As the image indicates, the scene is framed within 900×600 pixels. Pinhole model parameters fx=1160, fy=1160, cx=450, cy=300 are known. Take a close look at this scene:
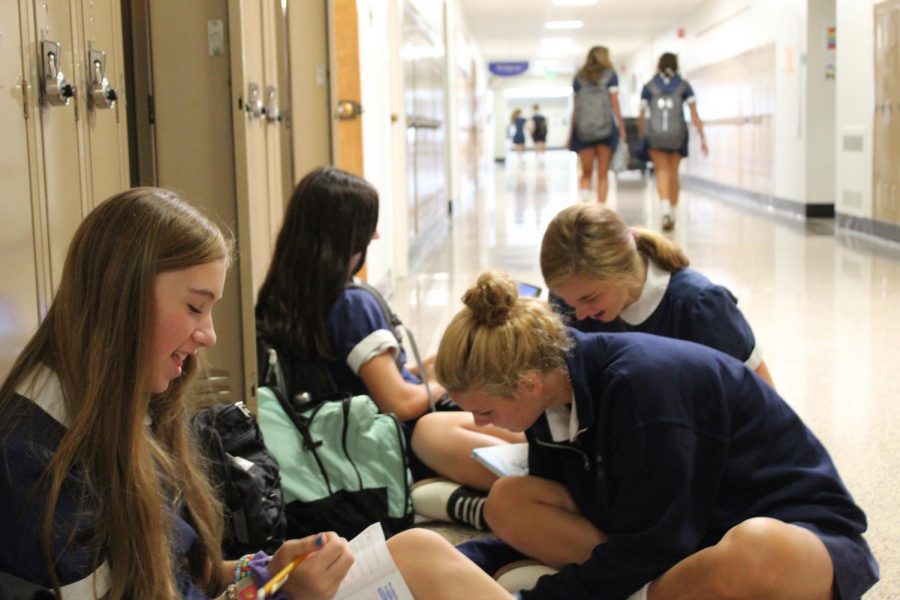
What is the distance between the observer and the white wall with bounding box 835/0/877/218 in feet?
33.5

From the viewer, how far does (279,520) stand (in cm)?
259

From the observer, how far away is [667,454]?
2.10m

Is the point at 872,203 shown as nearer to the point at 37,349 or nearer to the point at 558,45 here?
the point at 37,349

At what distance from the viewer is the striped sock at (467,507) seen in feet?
10.2

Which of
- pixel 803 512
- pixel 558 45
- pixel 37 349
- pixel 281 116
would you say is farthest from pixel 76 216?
pixel 558 45

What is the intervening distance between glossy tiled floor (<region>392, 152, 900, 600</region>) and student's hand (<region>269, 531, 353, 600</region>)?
56.4 inches

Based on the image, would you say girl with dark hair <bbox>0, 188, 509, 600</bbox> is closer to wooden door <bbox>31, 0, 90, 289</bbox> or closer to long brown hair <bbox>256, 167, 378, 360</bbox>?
wooden door <bbox>31, 0, 90, 289</bbox>

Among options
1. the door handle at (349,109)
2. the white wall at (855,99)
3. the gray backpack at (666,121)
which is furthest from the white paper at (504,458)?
the gray backpack at (666,121)

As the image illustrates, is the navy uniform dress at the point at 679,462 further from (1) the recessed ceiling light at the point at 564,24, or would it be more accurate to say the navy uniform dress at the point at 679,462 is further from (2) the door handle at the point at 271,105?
(1) the recessed ceiling light at the point at 564,24

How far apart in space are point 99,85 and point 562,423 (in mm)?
1306

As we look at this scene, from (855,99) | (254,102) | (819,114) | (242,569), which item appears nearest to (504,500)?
(242,569)

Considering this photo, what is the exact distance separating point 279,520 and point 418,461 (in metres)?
0.88

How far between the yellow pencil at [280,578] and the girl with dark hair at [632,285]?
4.05 feet

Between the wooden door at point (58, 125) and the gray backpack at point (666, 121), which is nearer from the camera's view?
the wooden door at point (58, 125)
